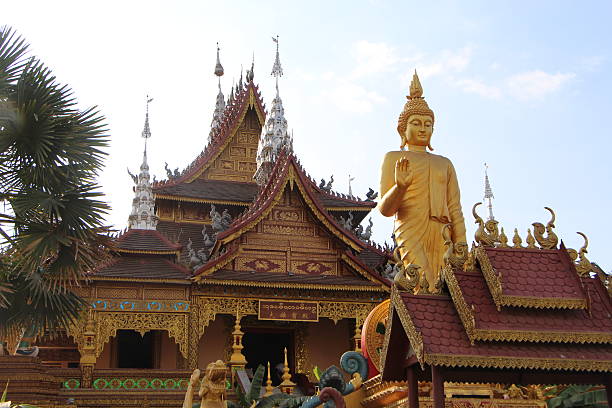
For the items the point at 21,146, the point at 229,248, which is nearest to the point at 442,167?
the point at 21,146

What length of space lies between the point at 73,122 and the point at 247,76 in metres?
14.5

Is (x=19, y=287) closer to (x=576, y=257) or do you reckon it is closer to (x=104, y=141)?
(x=104, y=141)

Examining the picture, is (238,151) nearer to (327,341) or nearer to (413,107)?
(327,341)

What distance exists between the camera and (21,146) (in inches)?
416

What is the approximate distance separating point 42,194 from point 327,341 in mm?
10547

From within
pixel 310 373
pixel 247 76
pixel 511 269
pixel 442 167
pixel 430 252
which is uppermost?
pixel 247 76

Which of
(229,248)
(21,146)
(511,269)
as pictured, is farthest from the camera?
(229,248)

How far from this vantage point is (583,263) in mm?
6738

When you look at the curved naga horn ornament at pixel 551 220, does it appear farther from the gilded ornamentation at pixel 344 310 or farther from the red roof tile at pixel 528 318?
the gilded ornamentation at pixel 344 310

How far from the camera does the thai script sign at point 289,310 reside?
685 inches

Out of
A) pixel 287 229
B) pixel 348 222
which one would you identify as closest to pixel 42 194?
pixel 287 229

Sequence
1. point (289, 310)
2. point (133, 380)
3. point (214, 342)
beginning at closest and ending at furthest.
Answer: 1. point (133, 380)
2. point (289, 310)
3. point (214, 342)

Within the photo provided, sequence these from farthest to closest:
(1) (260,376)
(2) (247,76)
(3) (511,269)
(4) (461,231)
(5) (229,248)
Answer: (2) (247,76) < (5) (229,248) < (1) (260,376) < (4) (461,231) < (3) (511,269)

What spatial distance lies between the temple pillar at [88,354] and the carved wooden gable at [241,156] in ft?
27.3
